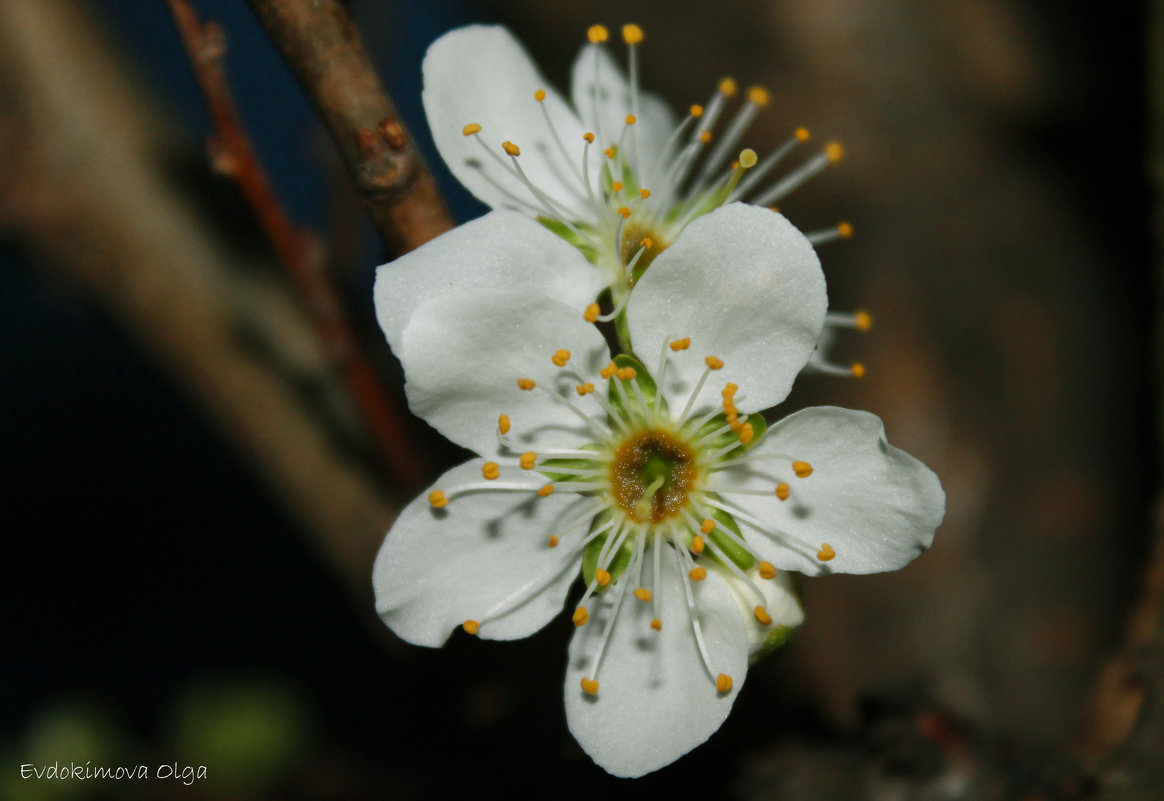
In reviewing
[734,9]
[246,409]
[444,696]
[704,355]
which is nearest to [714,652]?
[704,355]

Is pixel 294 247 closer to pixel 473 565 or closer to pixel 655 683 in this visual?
pixel 473 565

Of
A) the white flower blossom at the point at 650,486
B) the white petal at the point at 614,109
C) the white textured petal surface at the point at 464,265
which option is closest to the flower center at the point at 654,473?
the white flower blossom at the point at 650,486

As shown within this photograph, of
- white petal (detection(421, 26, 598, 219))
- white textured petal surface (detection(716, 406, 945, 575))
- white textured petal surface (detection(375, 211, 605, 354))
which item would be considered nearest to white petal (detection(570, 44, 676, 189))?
white petal (detection(421, 26, 598, 219))

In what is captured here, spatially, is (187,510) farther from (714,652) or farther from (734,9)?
(714,652)

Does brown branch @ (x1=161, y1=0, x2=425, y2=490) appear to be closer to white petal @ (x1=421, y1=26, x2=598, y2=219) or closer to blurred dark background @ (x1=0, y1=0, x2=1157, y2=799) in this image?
blurred dark background @ (x1=0, y1=0, x2=1157, y2=799)

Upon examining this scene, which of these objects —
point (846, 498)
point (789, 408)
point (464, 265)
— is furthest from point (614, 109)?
point (789, 408)
